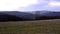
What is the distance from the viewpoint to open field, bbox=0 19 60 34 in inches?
33.1

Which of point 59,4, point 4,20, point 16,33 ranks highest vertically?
point 59,4

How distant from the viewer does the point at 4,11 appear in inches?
33.0

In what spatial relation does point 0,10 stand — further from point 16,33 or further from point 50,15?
point 50,15

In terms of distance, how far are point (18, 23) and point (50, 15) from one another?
0.27 metres

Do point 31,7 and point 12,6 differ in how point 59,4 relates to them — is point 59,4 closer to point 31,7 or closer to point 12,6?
point 31,7

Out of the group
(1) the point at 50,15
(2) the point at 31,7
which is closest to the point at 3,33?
(2) the point at 31,7

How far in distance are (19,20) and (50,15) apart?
0.26m

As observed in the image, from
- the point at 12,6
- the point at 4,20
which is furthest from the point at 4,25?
the point at 12,6

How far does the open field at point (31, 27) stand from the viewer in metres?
0.84

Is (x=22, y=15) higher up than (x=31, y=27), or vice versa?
(x=22, y=15)

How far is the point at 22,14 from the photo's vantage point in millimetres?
854

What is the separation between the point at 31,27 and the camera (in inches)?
34.1

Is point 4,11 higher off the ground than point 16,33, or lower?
higher

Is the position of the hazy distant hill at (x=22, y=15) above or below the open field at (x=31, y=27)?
above
